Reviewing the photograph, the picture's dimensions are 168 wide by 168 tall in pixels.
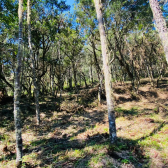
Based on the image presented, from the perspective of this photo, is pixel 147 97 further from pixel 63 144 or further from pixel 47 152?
pixel 47 152

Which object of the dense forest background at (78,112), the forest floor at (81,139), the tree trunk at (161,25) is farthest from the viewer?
the tree trunk at (161,25)

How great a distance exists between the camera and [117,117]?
34.7 feet

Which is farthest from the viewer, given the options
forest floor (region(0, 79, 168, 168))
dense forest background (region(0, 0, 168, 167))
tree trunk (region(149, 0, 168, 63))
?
tree trunk (region(149, 0, 168, 63))

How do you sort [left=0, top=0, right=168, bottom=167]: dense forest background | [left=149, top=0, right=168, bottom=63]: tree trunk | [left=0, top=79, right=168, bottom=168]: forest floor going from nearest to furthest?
[left=0, top=79, right=168, bottom=168]: forest floor
[left=0, top=0, right=168, bottom=167]: dense forest background
[left=149, top=0, right=168, bottom=63]: tree trunk

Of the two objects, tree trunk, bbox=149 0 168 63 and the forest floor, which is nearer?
the forest floor

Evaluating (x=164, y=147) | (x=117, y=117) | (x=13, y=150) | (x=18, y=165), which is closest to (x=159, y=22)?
(x=164, y=147)

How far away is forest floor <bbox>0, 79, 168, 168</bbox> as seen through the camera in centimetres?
505

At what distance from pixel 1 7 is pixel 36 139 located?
873cm

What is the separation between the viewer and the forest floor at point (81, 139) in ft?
16.6

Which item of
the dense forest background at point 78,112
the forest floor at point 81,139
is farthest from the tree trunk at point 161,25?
the forest floor at point 81,139

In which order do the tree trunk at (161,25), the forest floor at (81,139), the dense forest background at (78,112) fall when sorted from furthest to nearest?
the tree trunk at (161,25)
the dense forest background at (78,112)
the forest floor at (81,139)

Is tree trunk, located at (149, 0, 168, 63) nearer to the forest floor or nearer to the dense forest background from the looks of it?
the dense forest background

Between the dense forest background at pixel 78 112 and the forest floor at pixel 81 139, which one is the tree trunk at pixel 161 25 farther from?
the forest floor at pixel 81 139

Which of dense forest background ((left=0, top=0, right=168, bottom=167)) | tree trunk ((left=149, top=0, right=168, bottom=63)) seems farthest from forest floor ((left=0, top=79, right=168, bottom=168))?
tree trunk ((left=149, top=0, right=168, bottom=63))
